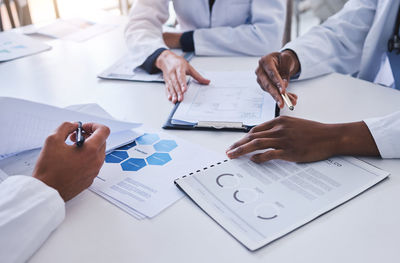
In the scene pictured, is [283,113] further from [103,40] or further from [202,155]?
[103,40]

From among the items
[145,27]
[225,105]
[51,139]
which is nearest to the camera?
[51,139]

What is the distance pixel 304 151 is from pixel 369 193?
136 millimetres

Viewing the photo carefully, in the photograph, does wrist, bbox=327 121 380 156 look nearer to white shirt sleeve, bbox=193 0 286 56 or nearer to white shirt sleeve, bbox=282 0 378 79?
white shirt sleeve, bbox=282 0 378 79

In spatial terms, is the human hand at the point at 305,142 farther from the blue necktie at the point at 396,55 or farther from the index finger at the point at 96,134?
the blue necktie at the point at 396,55

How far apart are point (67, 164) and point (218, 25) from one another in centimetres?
107

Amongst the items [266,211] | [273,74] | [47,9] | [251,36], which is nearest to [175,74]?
[273,74]

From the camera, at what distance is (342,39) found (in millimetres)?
1202

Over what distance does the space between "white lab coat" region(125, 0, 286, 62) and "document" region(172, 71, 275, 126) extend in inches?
10.8

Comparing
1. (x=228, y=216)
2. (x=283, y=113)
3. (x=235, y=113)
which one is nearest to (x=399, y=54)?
(x=283, y=113)

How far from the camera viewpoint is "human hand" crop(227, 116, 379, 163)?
0.69 m

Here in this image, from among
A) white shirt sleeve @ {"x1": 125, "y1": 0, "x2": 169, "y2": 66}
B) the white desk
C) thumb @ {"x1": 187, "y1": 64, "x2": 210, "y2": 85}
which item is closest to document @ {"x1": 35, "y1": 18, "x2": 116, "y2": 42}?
white shirt sleeve @ {"x1": 125, "y1": 0, "x2": 169, "y2": 66}

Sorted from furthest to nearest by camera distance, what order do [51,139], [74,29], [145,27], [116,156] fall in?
[74,29] < [145,27] < [116,156] < [51,139]

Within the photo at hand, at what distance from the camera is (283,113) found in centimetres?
89

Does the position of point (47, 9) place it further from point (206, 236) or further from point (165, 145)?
point (206, 236)
